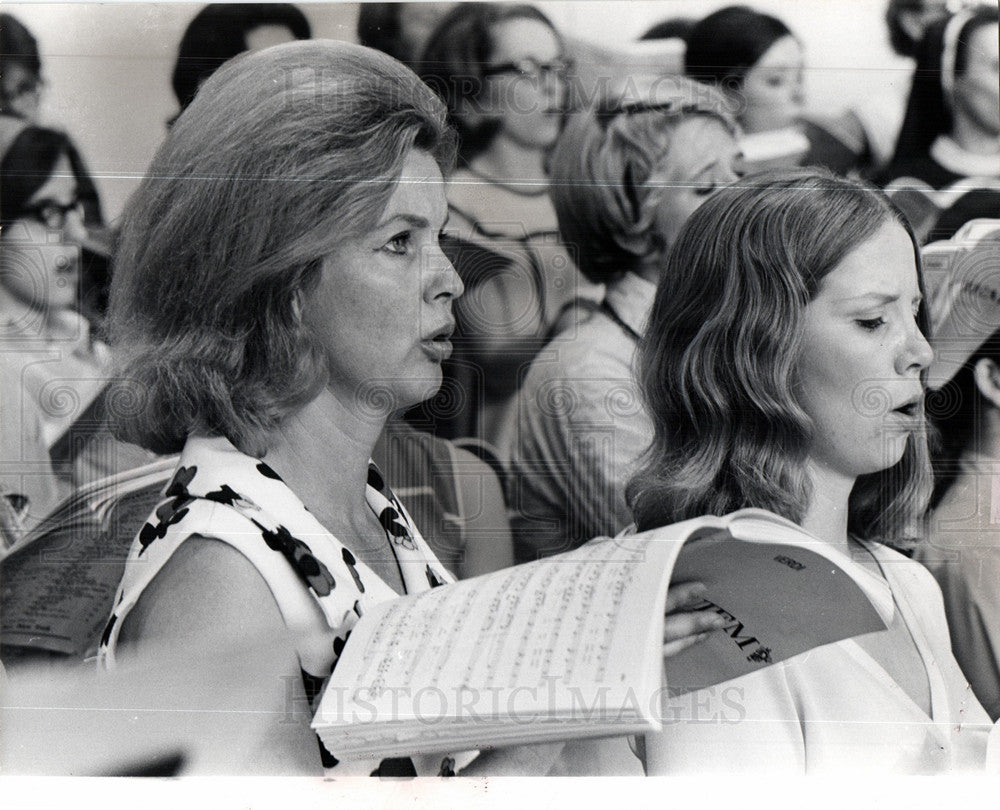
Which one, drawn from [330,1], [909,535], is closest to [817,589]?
[909,535]

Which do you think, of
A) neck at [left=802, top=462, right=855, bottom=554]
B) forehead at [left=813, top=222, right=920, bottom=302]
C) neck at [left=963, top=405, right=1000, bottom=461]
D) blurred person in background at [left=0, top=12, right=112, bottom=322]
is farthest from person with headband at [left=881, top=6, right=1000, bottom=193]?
blurred person in background at [left=0, top=12, right=112, bottom=322]

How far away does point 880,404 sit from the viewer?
2336 millimetres

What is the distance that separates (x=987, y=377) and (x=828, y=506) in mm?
434

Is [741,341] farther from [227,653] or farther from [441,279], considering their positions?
[227,653]

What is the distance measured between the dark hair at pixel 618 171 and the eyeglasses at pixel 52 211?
101cm

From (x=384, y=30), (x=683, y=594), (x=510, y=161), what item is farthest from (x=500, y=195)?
(x=683, y=594)

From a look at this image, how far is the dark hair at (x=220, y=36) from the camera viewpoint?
2355mm

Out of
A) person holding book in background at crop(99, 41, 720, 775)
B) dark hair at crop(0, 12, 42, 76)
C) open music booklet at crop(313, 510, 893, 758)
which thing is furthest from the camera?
dark hair at crop(0, 12, 42, 76)

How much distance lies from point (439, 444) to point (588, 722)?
0.64 meters

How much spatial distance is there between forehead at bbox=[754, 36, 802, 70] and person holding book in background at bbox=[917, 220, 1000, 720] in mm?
523

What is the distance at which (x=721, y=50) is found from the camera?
2.34 m

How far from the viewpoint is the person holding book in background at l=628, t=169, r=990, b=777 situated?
231 cm

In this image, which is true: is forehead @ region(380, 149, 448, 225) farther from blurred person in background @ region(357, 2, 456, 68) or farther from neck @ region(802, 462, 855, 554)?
neck @ region(802, 462, 855, 554)

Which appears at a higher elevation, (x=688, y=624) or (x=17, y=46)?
(x=17, y=46)
